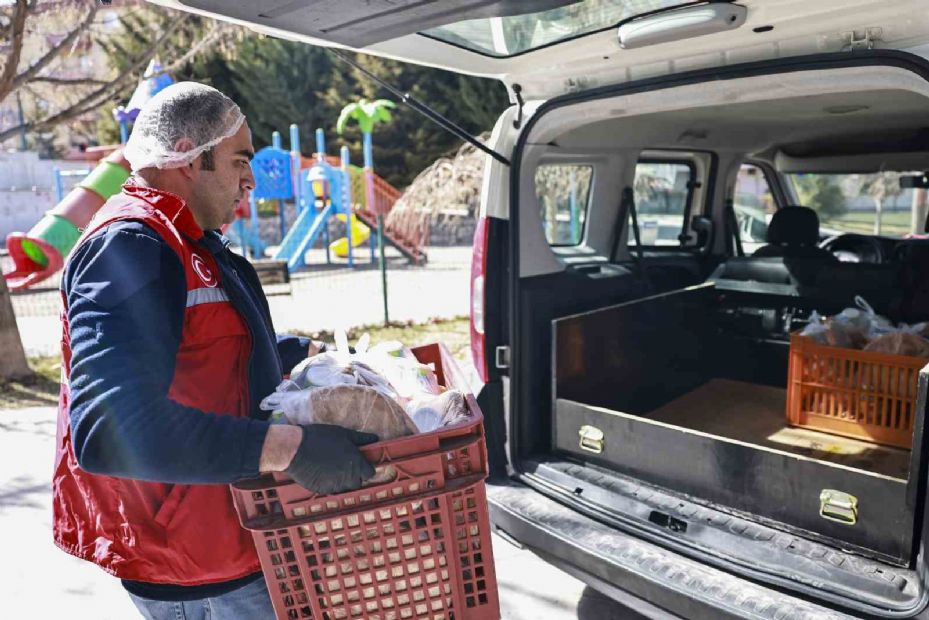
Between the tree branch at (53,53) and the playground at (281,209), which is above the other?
the tree branch at (53,53)

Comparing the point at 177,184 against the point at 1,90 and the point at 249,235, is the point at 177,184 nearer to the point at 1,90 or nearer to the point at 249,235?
the point at 1,90

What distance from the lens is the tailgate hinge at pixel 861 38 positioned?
88.3 inches

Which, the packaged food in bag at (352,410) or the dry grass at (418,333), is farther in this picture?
the dry grass at (418,333)

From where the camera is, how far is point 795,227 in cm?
527

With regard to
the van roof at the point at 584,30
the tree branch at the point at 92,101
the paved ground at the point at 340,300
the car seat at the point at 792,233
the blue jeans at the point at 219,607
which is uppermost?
the tree branch at the point at 92,101

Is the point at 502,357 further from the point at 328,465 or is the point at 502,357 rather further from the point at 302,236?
the point at 302,236

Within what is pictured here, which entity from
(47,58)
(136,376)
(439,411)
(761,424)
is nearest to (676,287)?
(761,424)

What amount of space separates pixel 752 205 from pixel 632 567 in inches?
178

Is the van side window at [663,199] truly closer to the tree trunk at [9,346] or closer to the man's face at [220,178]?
the man's face at [220,178]

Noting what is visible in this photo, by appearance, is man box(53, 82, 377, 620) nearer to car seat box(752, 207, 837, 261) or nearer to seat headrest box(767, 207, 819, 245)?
car seat box(752, 207, 837, 261)

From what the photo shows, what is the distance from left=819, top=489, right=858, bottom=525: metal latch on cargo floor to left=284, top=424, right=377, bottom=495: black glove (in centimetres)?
173

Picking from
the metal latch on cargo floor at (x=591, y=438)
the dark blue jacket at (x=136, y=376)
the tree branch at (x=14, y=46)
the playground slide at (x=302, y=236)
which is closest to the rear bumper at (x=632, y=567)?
the metal latch on cargo floor at (x=591, y=438)

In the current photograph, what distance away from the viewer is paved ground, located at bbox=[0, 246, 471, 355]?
33.1ft

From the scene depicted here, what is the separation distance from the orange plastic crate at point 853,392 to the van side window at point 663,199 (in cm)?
173
